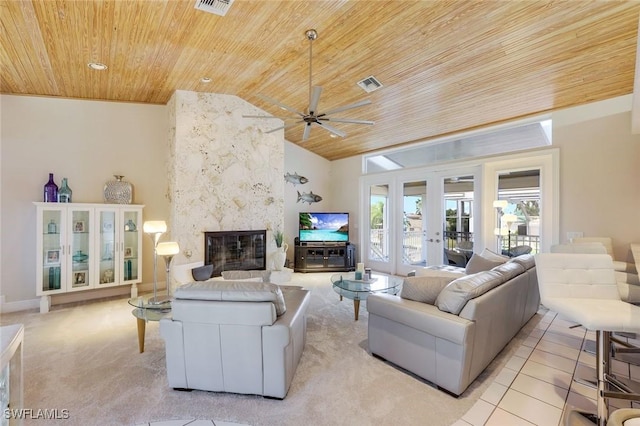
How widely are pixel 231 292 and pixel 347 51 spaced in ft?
9.59

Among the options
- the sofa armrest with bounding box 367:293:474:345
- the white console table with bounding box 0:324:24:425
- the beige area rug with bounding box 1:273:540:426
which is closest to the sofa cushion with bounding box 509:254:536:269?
the beige area rug with bounding box 1:273:540:426

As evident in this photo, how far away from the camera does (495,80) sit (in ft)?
11.6

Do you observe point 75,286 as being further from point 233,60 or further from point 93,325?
point 233,60

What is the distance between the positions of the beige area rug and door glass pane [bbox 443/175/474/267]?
2012 millimetres

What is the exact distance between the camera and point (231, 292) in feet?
6.86

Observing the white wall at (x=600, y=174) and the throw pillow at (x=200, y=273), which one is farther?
the throw pillow at (x=200, y=273)

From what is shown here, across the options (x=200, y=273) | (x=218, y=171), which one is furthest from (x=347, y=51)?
(x=200, y=273)

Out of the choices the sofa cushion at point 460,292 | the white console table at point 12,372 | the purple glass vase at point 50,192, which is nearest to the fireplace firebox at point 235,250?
the purple glass vase at point 50,192

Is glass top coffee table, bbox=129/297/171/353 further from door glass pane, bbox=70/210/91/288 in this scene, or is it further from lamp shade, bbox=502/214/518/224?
lamp shade, bbox=502/214/518/224

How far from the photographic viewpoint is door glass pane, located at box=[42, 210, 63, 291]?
3979mm

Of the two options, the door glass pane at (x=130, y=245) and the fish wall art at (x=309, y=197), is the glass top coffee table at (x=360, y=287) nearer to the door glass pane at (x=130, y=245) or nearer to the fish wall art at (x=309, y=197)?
the door glass pane at (x=130, y=245)

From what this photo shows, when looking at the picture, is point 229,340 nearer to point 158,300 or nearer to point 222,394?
point 222,394

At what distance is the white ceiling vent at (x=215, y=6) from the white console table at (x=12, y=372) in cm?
281

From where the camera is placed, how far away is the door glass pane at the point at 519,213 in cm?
440
